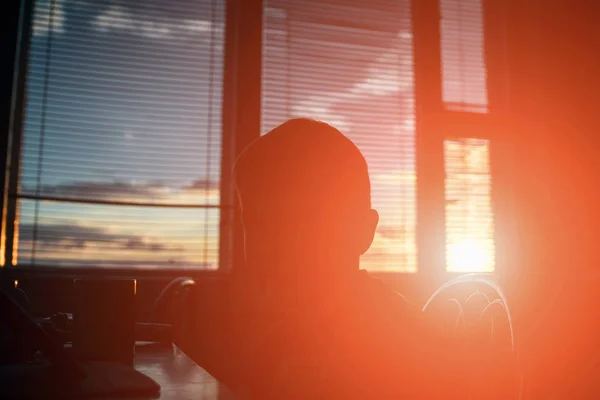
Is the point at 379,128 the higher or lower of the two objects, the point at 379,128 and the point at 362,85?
the lower

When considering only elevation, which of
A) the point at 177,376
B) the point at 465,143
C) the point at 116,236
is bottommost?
the point at 177,376

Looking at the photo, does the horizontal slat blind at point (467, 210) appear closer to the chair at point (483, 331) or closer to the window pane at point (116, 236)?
the window pane at point (116, 236)

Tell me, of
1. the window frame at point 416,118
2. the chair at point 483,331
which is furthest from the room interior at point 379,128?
the chair at point 483,331

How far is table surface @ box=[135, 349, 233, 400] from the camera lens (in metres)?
0.75

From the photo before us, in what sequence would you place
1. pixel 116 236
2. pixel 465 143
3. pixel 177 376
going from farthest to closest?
pixel 465 143, pixel 116 236, pixel 177 376

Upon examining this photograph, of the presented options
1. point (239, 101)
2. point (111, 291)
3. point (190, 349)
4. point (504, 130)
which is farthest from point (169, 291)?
point (504, 130)

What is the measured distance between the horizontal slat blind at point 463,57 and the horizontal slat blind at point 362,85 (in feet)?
0.81

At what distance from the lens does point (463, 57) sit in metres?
3.27

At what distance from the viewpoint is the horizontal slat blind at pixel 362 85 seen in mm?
2918

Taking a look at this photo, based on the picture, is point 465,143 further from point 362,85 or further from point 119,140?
point 119,140

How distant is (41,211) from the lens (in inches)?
97.6

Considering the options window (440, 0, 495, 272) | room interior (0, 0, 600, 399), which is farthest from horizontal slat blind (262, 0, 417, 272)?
window (440, 0, 495, 272)

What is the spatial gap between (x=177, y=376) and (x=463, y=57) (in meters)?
2.90

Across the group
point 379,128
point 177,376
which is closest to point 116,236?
point 379,128
